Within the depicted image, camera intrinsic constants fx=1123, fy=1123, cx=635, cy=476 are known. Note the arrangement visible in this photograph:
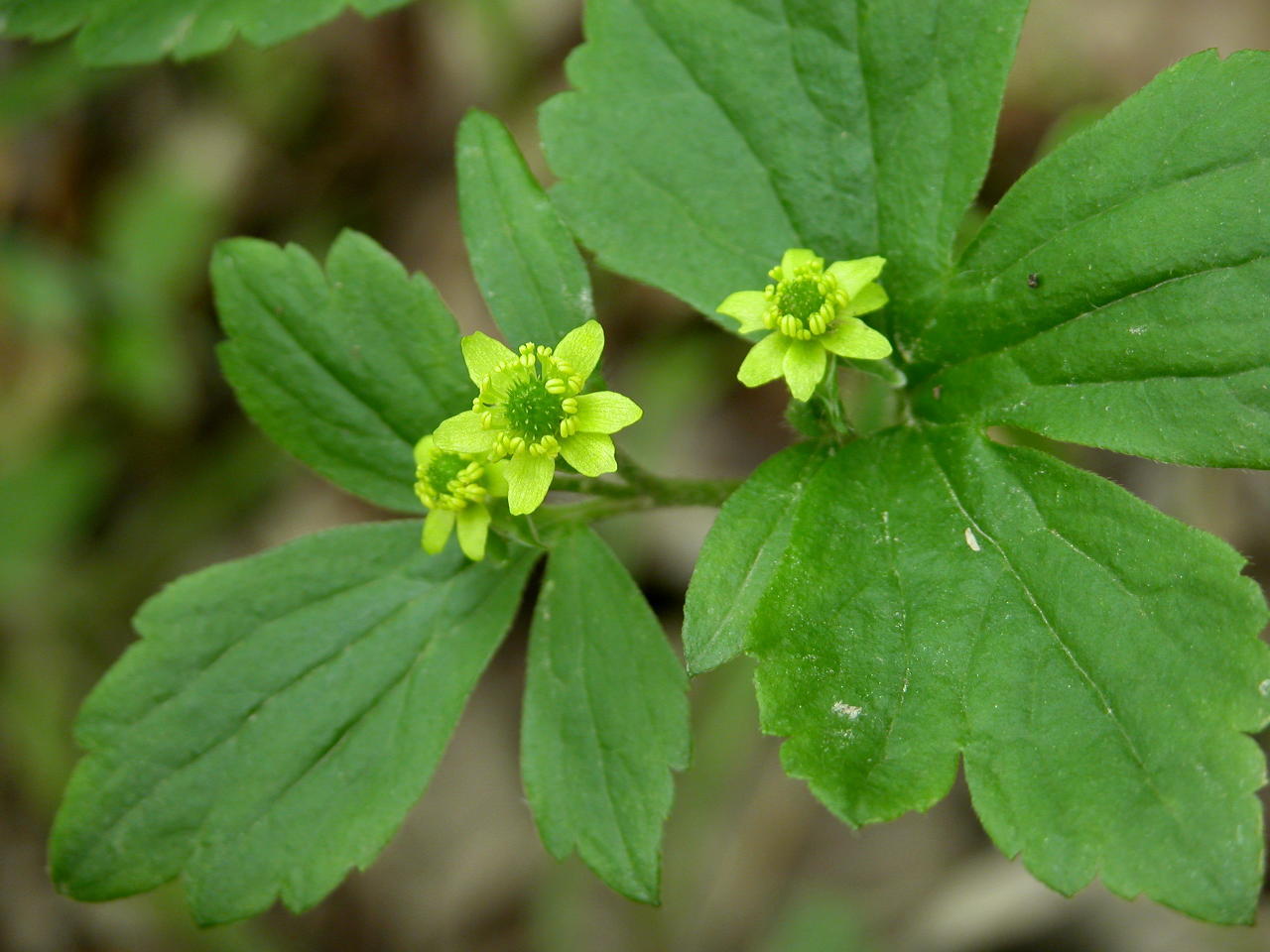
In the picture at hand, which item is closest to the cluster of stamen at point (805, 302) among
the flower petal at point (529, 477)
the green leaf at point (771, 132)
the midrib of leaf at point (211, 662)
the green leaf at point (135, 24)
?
the green leaf at point (771, 132)

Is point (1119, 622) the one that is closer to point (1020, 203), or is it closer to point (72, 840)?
point (1020, 203)

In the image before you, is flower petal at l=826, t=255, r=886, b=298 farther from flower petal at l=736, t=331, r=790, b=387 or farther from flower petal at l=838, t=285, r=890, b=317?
flower petal at l=736, t=331, r=790, b=387

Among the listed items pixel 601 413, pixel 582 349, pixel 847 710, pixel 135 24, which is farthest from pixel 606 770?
pixel 135 24

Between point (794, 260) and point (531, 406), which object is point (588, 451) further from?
point (794, 260)

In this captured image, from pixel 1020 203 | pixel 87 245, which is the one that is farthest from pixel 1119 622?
pixel 87 245

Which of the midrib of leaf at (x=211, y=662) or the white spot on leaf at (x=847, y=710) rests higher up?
the midrib of leaf at (x=211, y=662)

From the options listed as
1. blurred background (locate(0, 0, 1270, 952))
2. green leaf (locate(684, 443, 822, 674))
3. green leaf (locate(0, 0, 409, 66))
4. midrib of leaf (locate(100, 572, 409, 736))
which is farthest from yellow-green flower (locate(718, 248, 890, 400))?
blurred background (locate(0, 0, 1270, 952))

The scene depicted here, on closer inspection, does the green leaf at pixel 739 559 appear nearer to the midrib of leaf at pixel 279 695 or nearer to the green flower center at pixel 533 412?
the green flower center at pixel 533 412
